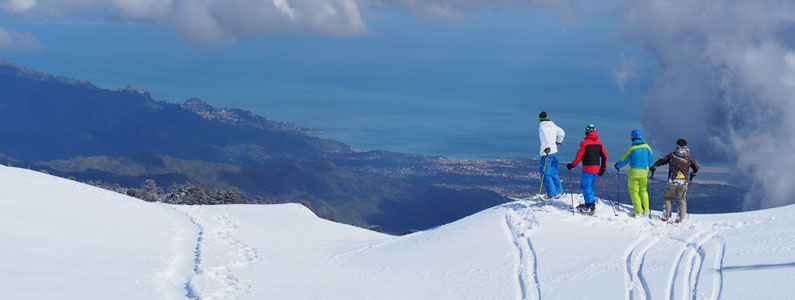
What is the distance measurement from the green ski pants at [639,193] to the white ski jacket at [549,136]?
2.33 m

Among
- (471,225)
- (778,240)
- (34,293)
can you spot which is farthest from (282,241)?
(778,240)

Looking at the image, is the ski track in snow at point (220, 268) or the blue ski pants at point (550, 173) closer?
the ski track in snow at point (220, 268)

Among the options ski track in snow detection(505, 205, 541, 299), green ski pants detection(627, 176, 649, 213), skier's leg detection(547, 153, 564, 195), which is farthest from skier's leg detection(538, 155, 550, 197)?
green ski pants detection(627, 176, 649, 213)

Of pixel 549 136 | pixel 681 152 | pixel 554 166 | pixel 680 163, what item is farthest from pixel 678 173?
pixel 549 136

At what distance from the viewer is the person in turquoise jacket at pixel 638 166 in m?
16.5

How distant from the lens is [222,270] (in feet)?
48.0

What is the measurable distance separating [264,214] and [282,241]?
665 centimetres

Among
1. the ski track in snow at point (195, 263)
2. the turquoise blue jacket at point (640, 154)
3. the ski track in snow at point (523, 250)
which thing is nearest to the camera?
the ski track in snow at point (523, 250)

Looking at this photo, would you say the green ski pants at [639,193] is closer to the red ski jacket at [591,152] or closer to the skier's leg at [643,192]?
the skier's leg at [643,192]

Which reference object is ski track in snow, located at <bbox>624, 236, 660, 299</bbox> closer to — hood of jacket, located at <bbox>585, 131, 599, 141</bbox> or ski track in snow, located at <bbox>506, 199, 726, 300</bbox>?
ski track in snow, located at <bbox>506, 199, 726, 300</bbox>

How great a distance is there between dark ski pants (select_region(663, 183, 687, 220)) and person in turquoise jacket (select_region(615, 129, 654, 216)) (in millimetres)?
513

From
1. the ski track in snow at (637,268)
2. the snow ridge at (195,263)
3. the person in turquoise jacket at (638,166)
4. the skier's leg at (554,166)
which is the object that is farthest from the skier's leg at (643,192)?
the snow ridge at (195,263)

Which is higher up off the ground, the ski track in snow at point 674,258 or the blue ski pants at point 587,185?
the blue ski pants at point 587,185

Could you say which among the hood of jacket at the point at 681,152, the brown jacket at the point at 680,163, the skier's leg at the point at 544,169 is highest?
the hood of jacket at the point at 681,152
